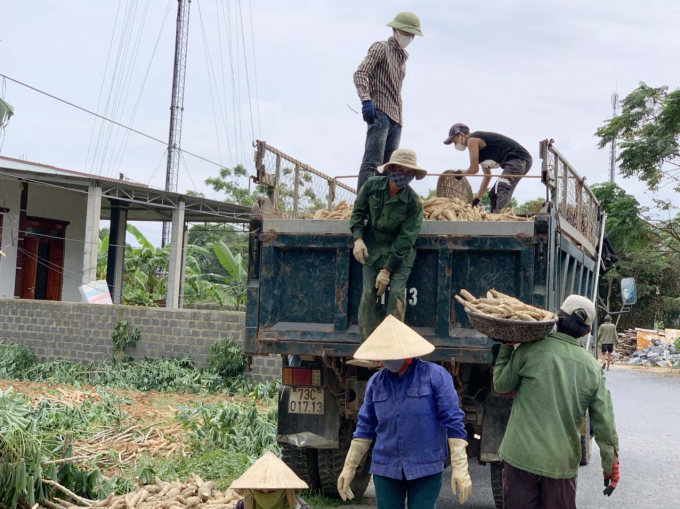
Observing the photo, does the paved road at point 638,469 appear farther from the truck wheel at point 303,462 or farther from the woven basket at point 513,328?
the woven basket at point 513,328

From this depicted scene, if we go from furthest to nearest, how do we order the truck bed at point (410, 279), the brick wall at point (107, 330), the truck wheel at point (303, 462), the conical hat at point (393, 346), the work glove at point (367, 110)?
1. the brick wall at point (107, 330)
2. the work glove at point (367, 110)
3. the truck wheel at point (303, 462)
4. the truck bed at point (410, 279)
5. the conical hat at point (393, 346)

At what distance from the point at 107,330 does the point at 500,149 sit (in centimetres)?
891

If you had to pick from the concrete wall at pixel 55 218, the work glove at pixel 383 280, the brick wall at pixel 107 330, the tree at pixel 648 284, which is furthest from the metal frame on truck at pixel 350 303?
the tree at pixel 648 284

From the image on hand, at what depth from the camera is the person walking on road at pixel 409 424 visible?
13.3 ft

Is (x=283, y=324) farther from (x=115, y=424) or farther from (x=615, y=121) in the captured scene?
(x=615, y=121)

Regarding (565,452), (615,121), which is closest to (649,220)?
(615,121)

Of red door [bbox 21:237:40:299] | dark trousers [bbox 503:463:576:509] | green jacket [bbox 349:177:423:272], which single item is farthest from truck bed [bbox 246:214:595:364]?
red door [bbox 21:237:40:299]

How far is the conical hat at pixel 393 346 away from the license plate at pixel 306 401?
2020 mm

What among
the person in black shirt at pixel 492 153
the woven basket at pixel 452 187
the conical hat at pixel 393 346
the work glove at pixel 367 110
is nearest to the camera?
the conical hat at pixel 393 346

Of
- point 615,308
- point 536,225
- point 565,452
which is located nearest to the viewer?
point 565,452

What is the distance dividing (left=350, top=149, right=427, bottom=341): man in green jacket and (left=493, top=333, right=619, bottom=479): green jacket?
1.46m

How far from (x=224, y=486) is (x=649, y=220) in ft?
62.5

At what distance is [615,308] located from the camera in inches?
1379

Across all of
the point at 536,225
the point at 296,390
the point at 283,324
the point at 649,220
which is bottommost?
the point at 296,390
